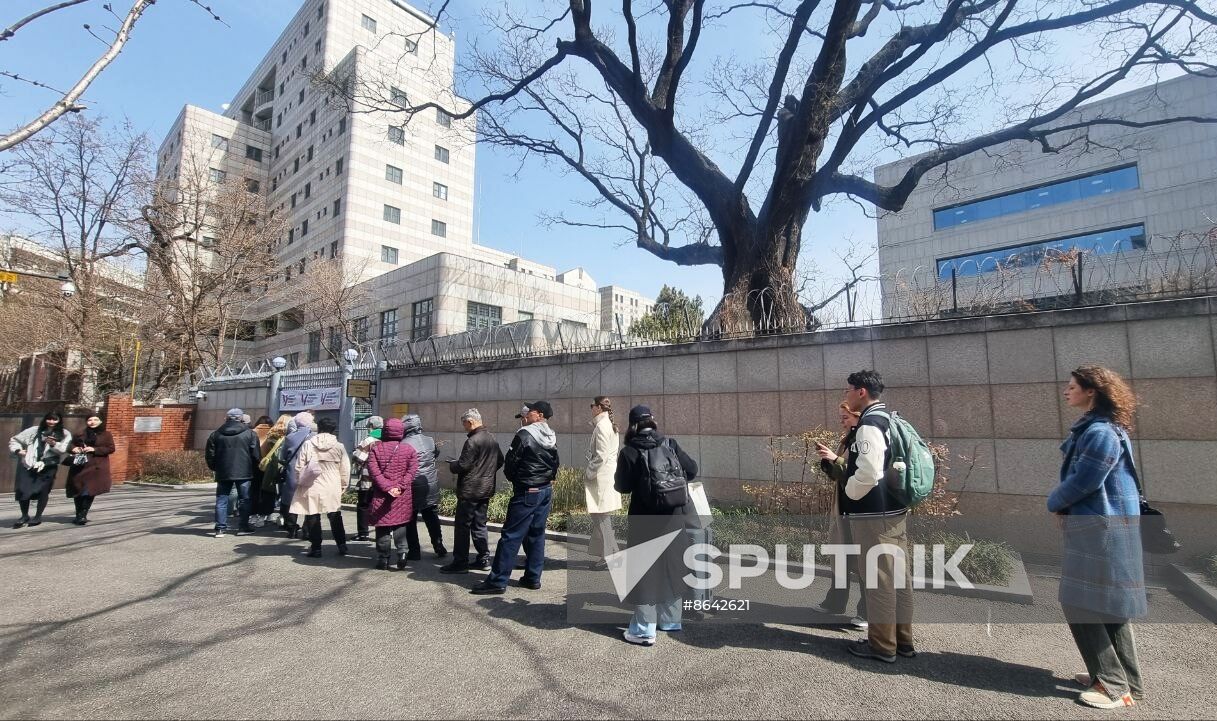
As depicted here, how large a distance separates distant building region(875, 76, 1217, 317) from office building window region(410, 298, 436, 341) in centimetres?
2382

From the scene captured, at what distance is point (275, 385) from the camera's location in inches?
652

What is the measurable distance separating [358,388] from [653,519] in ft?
36.3

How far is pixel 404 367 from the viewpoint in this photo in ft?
45.0

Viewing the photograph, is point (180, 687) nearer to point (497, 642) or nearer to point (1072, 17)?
point (497, 642)

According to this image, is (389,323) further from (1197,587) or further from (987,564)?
(1197,587)

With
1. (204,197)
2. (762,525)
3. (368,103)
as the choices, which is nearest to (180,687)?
(762,525)

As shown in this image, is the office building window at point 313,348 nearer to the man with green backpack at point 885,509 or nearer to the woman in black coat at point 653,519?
the woman in black coat at point 653,519

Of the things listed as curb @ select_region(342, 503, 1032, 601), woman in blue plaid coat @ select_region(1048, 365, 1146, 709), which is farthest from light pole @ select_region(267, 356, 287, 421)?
woman in blue plaid coat @ select_region(1048, 365, 1146, 709)

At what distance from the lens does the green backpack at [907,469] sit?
3.94 m

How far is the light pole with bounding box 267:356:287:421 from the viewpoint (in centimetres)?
1636

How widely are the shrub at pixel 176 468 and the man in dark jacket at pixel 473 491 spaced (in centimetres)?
1408

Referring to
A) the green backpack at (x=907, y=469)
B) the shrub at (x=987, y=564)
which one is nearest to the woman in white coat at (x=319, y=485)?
the green backpack at (x=907, y=469)

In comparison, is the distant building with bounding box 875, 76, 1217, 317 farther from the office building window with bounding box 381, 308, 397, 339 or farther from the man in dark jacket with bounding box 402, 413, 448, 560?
the office building window with bounding box 381, 308, 397, 339

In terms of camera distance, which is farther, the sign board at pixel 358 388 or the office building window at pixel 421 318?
the office building window at pixel 421 318
